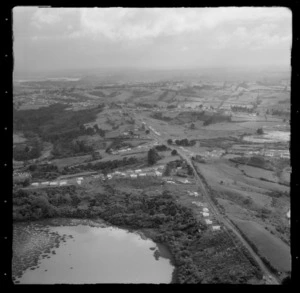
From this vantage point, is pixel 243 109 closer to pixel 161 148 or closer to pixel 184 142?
pixel 184 142

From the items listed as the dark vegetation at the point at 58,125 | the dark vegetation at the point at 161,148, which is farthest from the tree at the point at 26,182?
the dark vegetation at the point at 161,148

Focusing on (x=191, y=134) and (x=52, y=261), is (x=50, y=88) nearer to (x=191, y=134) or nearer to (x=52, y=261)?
(x=191, y=134)

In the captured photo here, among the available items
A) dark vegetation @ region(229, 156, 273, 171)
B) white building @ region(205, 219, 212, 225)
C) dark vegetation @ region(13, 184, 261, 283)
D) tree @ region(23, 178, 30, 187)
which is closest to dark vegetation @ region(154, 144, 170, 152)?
dark vegetation @ region(229, 156, 273, 171)

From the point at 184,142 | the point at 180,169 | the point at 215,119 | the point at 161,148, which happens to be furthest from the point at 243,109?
the point at 180,169

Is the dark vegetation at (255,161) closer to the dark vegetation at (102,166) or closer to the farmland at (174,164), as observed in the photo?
the farmland at (174,164)

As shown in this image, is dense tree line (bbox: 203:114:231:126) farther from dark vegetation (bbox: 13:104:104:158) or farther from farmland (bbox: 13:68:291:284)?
dark vegetation (bbox: 13:104:104:158)

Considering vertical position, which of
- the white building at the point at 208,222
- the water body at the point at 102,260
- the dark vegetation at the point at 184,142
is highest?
the dark vegetation at the point at 184,142
